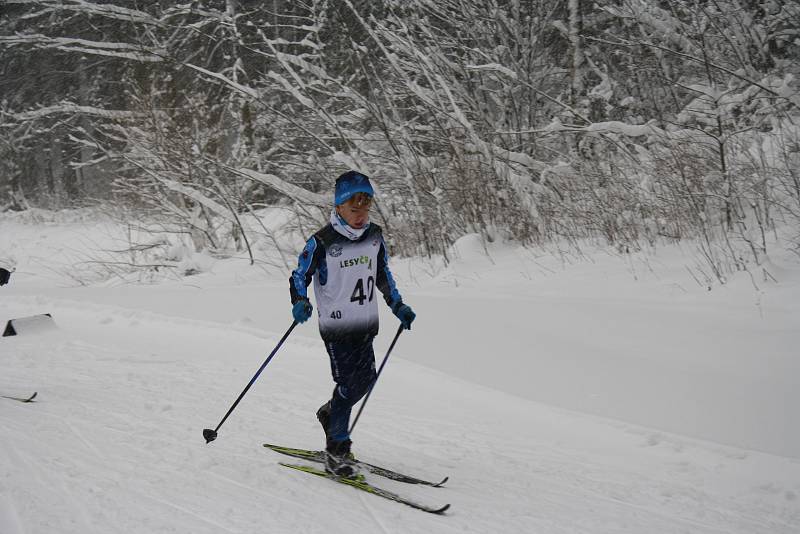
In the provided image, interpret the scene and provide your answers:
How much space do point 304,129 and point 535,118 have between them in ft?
14.0

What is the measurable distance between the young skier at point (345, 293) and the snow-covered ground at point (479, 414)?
380mm

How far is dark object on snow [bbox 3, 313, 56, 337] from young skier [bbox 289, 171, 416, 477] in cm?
589

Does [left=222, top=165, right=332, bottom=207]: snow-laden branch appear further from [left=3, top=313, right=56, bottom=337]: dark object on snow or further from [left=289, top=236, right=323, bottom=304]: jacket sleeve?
[left=289, top=236, right=323, bottom=304]: jacket sleeve

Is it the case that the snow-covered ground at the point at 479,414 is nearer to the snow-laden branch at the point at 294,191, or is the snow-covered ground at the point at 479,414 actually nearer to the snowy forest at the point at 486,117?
the snowy forest at the point at 486,117

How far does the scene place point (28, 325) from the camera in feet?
25.3

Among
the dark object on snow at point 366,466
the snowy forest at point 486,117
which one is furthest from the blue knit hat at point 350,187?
the snowy forest at point 486,117

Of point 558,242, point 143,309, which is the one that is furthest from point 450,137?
point 143,309

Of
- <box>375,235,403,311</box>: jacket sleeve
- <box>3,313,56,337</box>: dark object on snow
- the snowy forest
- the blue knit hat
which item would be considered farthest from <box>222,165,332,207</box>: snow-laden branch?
the blue knit hat

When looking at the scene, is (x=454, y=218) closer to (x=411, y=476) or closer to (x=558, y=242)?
(x=558, y=242)

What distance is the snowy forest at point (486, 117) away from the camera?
22.3 feet

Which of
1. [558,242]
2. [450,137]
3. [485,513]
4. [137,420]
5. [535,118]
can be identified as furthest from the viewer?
[535,118]

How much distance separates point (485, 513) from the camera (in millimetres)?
3043

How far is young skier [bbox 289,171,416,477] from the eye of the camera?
339cm

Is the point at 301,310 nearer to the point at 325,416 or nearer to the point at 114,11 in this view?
the point at 325,416
